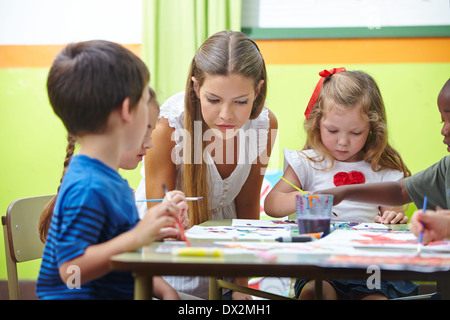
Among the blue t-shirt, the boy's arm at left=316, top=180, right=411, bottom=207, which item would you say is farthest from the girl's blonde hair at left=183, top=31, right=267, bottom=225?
the blue t-shirt

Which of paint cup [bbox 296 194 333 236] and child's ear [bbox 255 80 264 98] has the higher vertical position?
child's ear [bbox 255 80 264 98]

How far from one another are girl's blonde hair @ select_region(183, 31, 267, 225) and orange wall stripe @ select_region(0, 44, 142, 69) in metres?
1.46

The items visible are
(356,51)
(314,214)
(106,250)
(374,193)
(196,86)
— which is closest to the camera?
(106,250)

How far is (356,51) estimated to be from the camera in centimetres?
281

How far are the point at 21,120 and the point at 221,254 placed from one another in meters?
2.44

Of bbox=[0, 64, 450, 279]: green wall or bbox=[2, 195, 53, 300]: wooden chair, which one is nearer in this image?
bbox=[2, 195, 53, 300]: wooden chair

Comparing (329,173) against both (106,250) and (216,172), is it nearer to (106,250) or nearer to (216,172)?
(216,172)

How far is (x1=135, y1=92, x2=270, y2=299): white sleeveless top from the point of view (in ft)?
6.29

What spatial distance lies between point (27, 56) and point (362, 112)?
1964mm

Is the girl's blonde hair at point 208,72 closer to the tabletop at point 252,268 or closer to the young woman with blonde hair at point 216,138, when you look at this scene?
the young woman with blonde hair at point 216,138

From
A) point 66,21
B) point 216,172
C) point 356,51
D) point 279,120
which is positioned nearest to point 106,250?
point 216,172

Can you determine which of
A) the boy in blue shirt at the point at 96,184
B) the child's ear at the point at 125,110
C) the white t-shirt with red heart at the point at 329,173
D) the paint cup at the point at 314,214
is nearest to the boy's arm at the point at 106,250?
the boy in blue shirt at the point at 96,184

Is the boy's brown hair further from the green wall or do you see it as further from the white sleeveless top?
the green wall

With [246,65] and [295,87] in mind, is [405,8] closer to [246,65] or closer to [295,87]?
[295,87]
